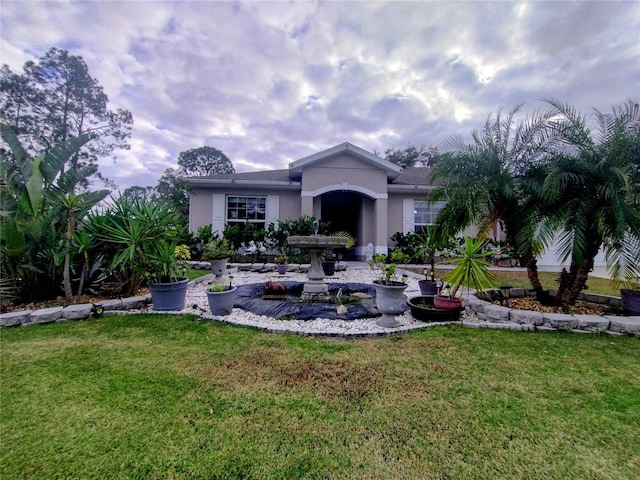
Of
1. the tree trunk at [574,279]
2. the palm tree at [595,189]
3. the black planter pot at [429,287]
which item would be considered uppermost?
the palm tree at [595,189]

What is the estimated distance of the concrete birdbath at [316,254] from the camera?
6.61 meters

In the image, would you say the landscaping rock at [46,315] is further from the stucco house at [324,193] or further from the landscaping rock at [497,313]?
the stucco house at [324,193]

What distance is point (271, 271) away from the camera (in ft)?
35.5

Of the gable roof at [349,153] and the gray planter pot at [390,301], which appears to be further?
the gable roof at [349,153]

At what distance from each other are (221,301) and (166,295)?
113 centimetres

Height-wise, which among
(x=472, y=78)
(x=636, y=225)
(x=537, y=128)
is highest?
(x=472, y=78)

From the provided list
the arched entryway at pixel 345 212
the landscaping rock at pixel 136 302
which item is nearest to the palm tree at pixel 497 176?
the landscaping rock at pixel 136 302

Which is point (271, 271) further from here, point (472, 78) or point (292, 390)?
point (472, 78)

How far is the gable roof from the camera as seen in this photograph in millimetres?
12398

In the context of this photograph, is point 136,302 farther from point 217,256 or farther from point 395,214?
point 395,214

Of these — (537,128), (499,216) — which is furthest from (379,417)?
(537,128)

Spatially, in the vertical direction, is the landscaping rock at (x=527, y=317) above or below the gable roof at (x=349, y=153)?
below

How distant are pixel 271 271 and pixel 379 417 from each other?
8.93 metres

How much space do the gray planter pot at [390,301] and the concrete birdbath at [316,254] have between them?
7.43 feet
